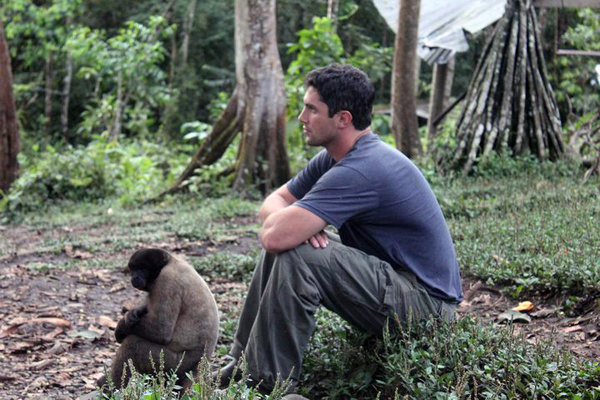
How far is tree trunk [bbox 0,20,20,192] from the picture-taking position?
1389 centimetres

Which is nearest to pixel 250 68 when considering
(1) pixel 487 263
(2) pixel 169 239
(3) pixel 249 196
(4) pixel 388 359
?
(3) pixel 249 196

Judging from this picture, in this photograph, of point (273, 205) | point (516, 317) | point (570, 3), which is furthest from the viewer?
point (570, 3)

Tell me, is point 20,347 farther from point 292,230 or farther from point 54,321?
point 292,230

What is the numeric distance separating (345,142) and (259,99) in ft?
24.8

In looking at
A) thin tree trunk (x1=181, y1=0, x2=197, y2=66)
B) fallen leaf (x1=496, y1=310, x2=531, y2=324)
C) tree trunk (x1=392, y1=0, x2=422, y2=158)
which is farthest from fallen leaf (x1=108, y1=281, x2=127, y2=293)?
thin tree trunk (x1=181, y1=0, x2=197, y2=66)

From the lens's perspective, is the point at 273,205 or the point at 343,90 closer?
the point at 343,90

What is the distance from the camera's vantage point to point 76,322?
625cm

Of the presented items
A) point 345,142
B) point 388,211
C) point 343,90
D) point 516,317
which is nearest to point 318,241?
point 388,211

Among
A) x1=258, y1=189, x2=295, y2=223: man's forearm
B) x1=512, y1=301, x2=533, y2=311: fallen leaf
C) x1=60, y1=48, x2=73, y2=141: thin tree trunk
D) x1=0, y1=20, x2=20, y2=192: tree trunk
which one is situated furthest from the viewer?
x1=60, y1=48, x2=73, y2=141: thin tree trunk

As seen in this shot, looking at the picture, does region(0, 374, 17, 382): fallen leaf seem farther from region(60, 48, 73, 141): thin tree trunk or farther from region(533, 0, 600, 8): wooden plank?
region(60, 48, 73, 141): thin tree trunk

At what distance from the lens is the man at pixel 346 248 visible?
14.4ft

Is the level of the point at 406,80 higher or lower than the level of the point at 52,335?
higher

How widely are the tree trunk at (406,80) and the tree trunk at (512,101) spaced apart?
113cm

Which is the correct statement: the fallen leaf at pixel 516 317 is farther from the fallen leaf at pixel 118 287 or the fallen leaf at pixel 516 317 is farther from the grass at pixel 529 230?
the fallen leaf at pixel 118 287
